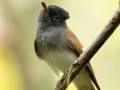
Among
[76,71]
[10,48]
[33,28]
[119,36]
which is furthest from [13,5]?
[76,71]

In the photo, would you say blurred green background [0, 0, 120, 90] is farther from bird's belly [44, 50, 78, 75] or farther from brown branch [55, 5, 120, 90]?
brown branch [55, 5, 120, 90]

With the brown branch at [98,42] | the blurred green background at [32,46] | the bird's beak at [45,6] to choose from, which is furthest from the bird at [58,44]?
the blurred green background at [32,46]

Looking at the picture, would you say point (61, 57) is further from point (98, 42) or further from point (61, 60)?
point (98, 42)

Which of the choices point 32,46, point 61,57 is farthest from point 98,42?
point 32,46

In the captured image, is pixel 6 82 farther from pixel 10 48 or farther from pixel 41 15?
pixel 41 15

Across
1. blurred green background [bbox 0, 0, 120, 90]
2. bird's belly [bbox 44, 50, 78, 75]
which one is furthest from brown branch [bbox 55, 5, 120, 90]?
blurred green background [bbox 0, 0, 120, 90]

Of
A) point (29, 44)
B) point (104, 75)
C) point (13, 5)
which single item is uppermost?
point (13, 5)
